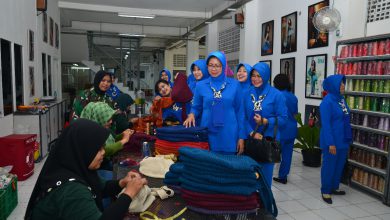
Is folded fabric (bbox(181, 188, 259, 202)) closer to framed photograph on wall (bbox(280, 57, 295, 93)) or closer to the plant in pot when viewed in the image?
the plant in pot

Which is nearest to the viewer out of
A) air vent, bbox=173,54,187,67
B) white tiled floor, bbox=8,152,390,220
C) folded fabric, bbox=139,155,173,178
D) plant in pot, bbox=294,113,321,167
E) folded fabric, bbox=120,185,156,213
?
folded fabric, bbox=120,185,156,213

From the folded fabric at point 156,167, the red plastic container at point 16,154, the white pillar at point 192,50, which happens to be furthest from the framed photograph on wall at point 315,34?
the white pillar at point 192,50

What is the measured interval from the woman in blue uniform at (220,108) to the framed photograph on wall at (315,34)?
3165 mm

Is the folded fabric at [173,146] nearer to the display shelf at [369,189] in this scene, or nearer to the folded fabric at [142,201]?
the folded fabric at [142,201]

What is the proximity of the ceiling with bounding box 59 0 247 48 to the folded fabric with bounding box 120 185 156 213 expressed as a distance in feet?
24.1

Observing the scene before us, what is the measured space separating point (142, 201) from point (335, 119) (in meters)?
2.93

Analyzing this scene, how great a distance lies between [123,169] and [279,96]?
1951 mm

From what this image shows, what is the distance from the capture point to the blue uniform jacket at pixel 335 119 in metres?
3.46

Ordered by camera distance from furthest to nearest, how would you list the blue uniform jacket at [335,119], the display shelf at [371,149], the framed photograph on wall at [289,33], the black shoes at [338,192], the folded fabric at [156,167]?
the framed photograph on wall at [289,33], the black shoes at [338,192], the display shelf at [371,149], the blue uniform jacket at [335,119], the folded fabric at [156,167]

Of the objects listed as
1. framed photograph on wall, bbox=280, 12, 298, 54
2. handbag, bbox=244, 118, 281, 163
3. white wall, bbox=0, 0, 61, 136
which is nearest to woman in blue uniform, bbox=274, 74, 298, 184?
handbag, bbox=244, 118, 281, 163

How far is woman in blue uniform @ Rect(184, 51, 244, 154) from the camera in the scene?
2674 mm

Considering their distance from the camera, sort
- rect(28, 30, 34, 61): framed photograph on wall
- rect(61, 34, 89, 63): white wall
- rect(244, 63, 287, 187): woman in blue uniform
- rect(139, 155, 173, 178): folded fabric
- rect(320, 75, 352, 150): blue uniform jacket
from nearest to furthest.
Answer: rect(139, 155, 173, 178): folded fabric → rect(244, 63, 287, 187): woman in blue uniform → rect(320, 75, 352, 150): blue uniform jacket → rect(28, 30, 34, 61): framed photograph on wall → rect(61, 34, 89, 63): white wall

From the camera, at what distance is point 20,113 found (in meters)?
4.98

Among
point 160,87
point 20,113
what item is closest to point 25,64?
point 20,113
